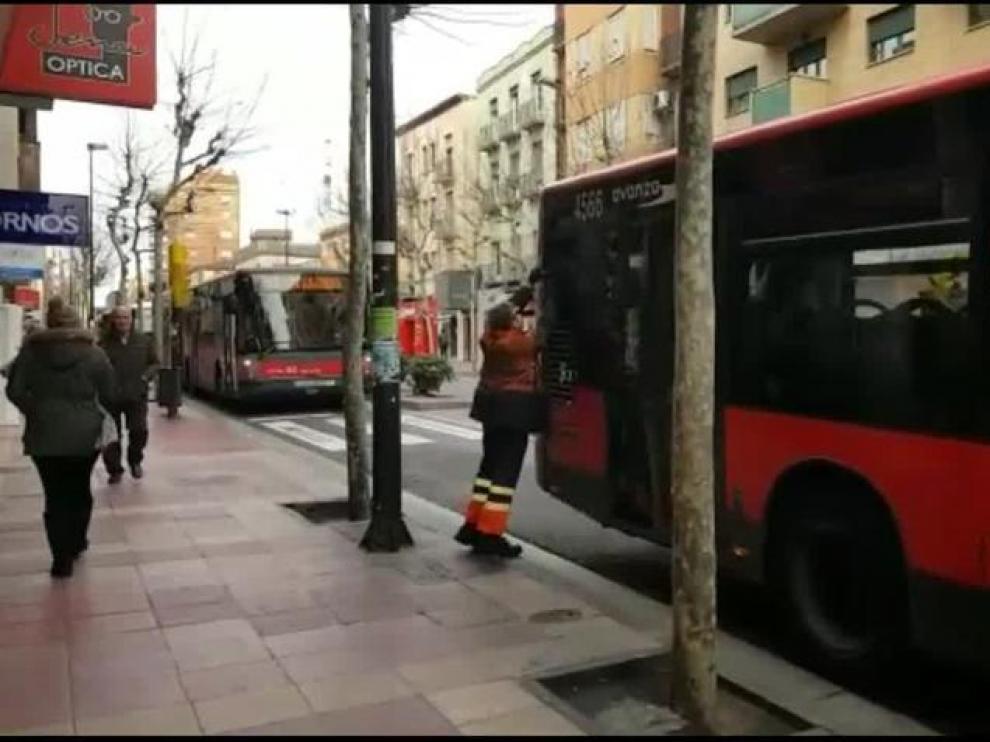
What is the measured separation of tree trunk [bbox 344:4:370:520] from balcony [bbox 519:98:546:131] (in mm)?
41186

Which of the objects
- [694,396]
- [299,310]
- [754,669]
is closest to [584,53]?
[299,310]

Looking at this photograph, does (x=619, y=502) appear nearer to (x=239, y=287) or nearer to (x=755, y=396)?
(x=755, y=396)

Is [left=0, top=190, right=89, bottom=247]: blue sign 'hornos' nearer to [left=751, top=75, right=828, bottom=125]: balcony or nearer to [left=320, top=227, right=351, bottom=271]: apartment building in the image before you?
[left=751, top=75, right=828, bottom=125]: balcony

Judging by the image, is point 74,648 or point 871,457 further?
point 74,648

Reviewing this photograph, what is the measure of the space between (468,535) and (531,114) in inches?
1738

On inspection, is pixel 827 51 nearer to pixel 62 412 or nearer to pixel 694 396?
pixel 62 412

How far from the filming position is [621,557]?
7.86 meters

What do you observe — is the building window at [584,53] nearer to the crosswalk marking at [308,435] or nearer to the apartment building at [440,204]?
the apartment building at [440,204]

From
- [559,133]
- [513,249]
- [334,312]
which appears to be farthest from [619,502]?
[513,249]

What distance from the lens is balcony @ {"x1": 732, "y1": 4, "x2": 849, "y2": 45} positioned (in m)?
27.4

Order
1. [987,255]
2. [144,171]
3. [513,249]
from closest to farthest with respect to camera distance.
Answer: [987,255], [144,171], [513,249]

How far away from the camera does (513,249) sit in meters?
51.8

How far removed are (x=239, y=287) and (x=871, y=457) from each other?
17.9 metres

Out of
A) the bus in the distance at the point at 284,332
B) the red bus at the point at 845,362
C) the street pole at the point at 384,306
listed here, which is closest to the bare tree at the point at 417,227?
the bus in the distance at the point at 284,332
